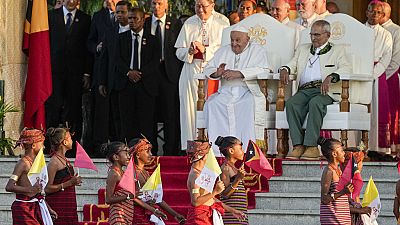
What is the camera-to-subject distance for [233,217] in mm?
13867

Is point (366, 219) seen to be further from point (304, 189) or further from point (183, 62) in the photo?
point (183, 62)

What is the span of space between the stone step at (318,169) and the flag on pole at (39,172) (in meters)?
3.68

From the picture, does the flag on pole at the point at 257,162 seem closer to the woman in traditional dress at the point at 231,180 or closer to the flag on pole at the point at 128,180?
the woman in traditional dress at the point at 231,180

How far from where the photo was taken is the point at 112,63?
18.3 meters

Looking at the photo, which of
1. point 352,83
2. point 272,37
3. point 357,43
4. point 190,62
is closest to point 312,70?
point 352,83

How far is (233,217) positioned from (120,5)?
17.3 ft

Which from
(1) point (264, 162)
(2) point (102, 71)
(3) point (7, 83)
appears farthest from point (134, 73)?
(1) point (264, 162)

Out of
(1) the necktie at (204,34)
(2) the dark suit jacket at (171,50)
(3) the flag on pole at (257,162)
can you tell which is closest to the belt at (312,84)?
(1) the necktie at (204,34)

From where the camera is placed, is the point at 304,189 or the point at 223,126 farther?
the point at 223,126

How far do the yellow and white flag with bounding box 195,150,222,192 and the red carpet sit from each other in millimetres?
2322

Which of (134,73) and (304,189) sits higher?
(134,73)

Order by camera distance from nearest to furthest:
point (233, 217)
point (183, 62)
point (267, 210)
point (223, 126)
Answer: point (233, 217) < point (267, 210) < point (223, 126) < point (183, 62)

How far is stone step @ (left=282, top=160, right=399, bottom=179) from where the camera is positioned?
16328 mm

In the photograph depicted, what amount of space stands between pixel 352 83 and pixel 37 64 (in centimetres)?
383
